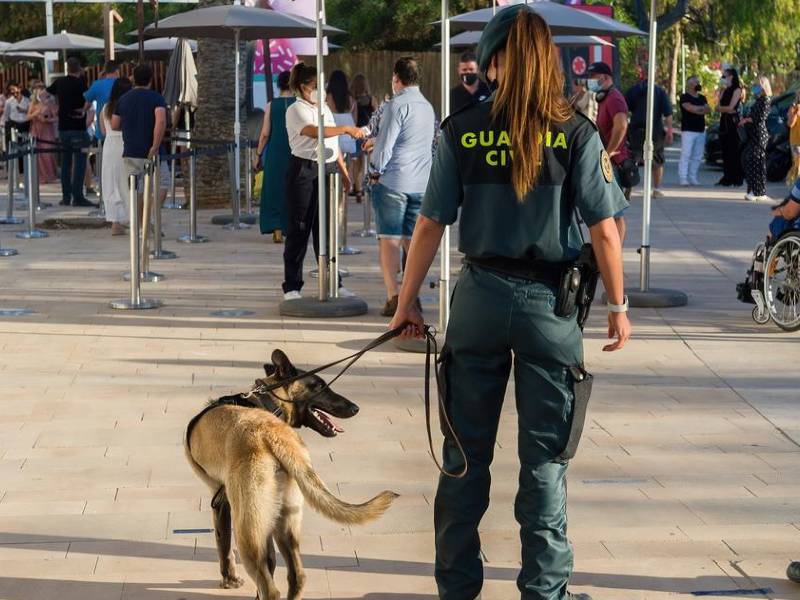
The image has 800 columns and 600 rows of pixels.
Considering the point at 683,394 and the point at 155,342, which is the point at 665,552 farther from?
the point at 155,342

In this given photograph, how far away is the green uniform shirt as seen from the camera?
427 centimetres

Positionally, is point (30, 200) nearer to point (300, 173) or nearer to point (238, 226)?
point (238, 226)

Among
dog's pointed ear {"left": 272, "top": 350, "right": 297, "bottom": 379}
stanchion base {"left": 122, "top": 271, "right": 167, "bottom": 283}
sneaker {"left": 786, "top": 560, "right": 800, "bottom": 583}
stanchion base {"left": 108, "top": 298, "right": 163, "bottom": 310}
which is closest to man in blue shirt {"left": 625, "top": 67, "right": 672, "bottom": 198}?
stanchion base {"left": 122, "top": 271, "right": 167, "bottom": 283}

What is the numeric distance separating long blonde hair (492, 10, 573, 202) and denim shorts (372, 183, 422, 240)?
229 inches

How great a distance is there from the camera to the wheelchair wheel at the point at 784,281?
10.2 metres

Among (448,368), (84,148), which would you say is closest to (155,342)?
(448,368)

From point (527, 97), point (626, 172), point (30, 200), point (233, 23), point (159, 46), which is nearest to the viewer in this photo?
point (527, 97)

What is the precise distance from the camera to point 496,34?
4328 mm

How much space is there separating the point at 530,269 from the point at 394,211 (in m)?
5.86

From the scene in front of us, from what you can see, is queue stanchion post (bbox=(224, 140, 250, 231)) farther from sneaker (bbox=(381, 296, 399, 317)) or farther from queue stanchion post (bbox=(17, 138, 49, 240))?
sneaker (bbox=(381, 296, 399, 317))

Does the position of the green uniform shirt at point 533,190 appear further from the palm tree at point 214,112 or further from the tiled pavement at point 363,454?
the palm tree at point 214,112

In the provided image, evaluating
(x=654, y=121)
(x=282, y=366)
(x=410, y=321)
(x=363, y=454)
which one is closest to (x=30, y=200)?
(x=654, y=121)

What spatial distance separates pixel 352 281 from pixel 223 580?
783 centimetres

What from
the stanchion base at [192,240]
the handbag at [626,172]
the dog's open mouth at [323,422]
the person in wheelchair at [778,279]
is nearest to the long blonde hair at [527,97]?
the dog's open mouth at [323,422]
